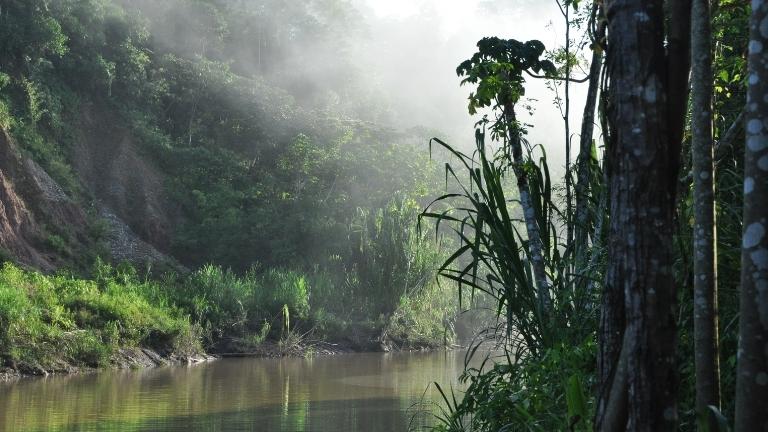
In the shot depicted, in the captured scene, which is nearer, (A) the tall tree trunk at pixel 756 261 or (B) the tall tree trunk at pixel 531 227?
(A) the tall tree trunk at pixel 756 261

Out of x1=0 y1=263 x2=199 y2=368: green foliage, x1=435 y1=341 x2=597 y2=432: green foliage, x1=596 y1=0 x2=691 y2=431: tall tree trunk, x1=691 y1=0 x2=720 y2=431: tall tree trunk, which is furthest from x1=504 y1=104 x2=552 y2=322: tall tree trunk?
x1=0 y1=263 x2=199 y2=368: green foliage

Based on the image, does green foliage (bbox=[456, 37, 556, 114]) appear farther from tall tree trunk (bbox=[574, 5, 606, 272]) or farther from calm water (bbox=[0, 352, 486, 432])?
calm water (bbox=[0, 352, 486, 432])

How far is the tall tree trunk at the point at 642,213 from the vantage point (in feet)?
10.9

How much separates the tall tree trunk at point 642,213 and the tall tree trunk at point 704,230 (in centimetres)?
43

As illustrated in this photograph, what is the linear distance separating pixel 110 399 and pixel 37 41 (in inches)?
625

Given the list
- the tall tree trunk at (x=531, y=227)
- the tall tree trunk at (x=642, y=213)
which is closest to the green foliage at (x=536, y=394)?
the tall tree trunk at (x=531, y=227)

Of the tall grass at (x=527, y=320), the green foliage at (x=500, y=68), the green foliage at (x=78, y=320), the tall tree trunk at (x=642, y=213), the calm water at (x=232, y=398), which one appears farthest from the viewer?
the green foliage at (x=78, y=320)

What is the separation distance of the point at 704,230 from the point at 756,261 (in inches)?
27.6

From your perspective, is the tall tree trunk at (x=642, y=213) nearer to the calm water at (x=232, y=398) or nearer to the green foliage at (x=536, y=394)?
the green foliage at (x=536, y=394)

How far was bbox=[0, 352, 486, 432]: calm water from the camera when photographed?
10.9 m

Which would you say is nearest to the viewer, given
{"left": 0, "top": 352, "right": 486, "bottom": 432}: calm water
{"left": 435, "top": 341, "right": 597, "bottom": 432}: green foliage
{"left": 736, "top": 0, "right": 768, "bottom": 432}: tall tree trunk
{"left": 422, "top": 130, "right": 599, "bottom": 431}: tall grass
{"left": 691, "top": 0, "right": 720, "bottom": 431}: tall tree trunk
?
{"left": 736, "top": 0, "right": 768, "bottom": 432}: tall tree trunk

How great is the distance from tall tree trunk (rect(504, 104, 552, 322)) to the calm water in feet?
7.59

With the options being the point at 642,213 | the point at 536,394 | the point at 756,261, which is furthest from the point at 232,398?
the point at 756,261

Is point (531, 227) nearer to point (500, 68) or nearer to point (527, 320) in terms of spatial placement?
point (527, 320)
